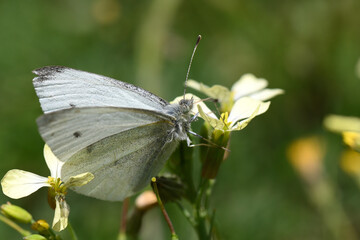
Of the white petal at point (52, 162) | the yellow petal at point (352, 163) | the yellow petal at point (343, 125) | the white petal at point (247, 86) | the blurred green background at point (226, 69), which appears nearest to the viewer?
the white petal at point (52, 162)

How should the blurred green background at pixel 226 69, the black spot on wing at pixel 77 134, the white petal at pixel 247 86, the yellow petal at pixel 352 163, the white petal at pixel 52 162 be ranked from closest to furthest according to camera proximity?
the black spot on wing at pixel 77 134, the white petal at pixel 52 162, the white petal at pixel 247 86, the yellow petal at pixel 352 163, the blurred green background at pixel 226 69

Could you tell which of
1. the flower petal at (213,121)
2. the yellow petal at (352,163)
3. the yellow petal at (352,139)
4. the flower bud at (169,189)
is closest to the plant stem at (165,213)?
the flower bud at (169,189)

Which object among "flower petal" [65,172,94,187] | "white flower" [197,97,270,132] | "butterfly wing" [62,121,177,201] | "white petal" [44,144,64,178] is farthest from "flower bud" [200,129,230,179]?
Result: "white petal" [44,144,64,178]

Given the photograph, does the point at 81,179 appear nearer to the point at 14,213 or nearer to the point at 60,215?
the point at 60,215

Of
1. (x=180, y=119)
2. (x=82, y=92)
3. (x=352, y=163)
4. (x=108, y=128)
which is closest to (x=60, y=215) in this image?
(x=108, y=128)

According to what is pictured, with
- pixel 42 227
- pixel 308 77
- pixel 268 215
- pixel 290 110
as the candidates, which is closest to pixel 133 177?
pixel 42 227

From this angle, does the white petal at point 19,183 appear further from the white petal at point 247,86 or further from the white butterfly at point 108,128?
the white petal at point 247,86

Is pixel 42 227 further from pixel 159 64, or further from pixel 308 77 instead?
pixel 308 77
